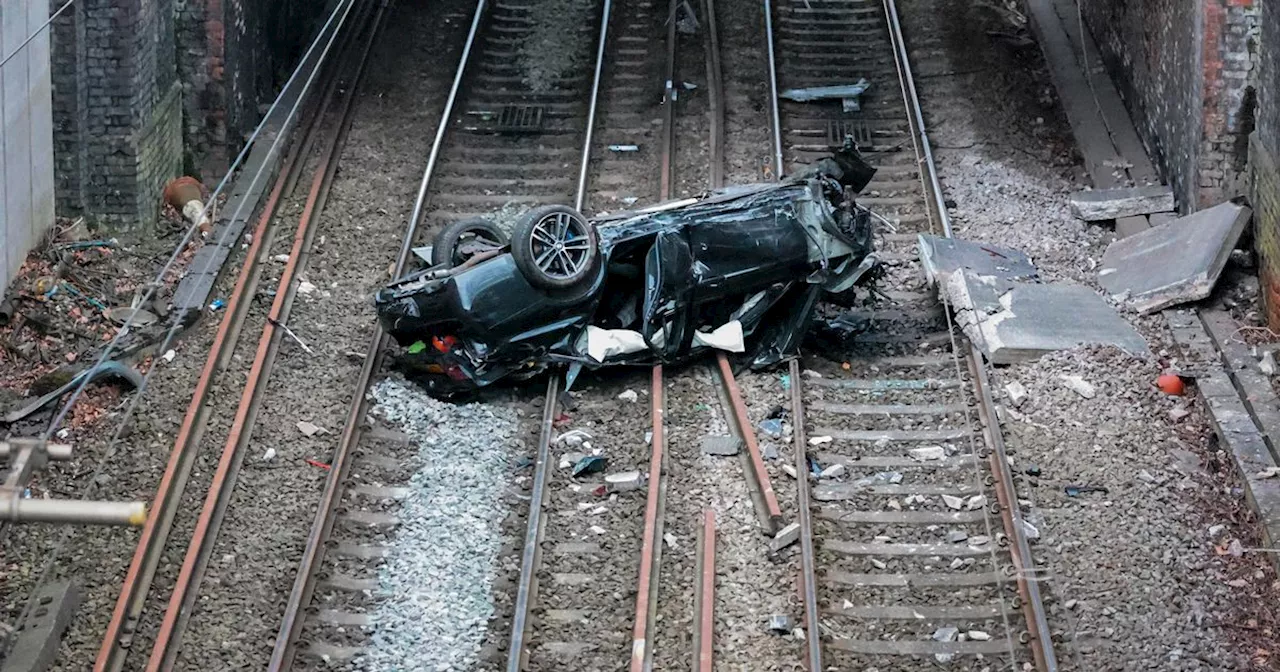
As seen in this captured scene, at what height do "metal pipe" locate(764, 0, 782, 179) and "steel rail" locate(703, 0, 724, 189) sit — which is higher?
"metal pipe" locate(764, 0, 782, 179)

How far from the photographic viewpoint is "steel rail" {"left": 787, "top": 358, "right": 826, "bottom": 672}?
9.30 m

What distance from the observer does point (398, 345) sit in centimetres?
1270

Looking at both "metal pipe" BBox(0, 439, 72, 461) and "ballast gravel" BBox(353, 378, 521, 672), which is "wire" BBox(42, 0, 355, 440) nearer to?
Answer: "ballast gravel" BBox(353, 378, 521, 672)

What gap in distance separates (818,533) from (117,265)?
7064 millimetres

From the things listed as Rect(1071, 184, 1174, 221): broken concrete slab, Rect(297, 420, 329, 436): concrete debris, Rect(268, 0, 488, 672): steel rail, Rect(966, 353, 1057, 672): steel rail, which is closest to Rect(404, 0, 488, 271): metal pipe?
Rect(268, 0, 488, 672): steel rail

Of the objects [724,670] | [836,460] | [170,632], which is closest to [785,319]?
[836,460]

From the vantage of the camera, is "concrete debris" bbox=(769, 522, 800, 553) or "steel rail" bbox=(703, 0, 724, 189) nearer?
"concrete debris" bbox=(769, 522, 800, 553)

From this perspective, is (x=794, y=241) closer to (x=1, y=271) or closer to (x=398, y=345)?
(x=398, y=345)

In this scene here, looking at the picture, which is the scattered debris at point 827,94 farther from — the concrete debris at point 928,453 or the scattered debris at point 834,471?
the scattered debris at point 834,471

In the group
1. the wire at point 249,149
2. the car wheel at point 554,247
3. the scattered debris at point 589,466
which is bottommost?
the wire at point 249,149

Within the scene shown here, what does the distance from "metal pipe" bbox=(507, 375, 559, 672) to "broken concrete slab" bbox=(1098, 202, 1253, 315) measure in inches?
201

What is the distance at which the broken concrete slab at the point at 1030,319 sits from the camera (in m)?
12.6

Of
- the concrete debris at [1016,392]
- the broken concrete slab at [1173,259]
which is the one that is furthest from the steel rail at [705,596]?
the broken concrete slab at [1173,259]

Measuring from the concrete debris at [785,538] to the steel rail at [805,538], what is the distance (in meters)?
0.04
